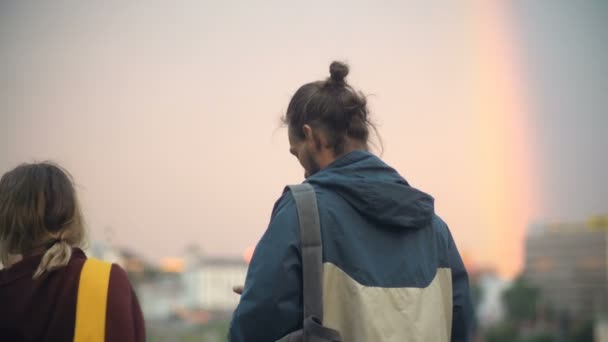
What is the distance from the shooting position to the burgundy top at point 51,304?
7.06ft

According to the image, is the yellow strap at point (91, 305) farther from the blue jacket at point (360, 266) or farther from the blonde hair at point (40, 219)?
the blue jacket at point (360, 266)

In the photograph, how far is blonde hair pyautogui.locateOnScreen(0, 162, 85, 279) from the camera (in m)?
2.20

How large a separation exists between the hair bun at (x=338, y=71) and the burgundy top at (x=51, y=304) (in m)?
0.61

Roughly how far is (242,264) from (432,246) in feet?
407

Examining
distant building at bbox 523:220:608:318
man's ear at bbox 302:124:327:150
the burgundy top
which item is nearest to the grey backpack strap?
man's ear at bbox 302:124:327:150

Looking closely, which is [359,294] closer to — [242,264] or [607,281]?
[607,281]

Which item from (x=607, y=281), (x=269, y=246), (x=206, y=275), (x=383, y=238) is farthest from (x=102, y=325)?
(x=206, y=275)

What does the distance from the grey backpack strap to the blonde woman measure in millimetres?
456

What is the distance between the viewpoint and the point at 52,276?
219cm

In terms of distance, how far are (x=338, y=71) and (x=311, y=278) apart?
0.46 meters

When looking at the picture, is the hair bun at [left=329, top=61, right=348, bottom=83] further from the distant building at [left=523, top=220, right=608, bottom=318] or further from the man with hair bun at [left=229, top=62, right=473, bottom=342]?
the distant building at [left=523, top=220, right=608, bottom=318]

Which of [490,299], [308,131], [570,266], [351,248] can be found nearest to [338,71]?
[308,131]

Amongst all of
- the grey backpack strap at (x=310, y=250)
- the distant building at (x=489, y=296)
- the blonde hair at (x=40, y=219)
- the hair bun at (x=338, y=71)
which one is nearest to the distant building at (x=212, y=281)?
the distant building at (x=489, y=296)

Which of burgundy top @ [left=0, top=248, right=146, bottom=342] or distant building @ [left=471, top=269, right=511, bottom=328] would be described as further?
distant building @ [left=471, top=269, right=511, bottom=328]
